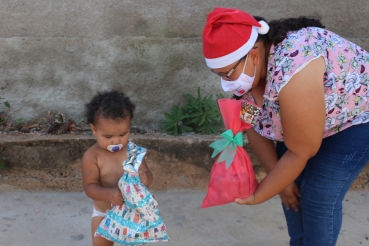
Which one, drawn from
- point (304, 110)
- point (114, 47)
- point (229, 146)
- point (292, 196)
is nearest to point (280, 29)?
point (304, 110)

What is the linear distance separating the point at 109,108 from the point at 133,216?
0.54 m

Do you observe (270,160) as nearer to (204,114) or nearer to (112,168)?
(112,168)

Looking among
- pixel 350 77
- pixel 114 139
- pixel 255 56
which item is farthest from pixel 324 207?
pixel 114 139

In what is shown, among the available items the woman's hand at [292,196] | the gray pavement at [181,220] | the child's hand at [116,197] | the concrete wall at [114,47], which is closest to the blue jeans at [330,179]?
the woman's hand at [292,196]

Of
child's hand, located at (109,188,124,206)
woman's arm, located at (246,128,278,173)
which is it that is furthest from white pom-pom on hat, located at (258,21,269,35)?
child's hand, located at (109,188,124,206)

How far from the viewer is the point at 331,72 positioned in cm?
190

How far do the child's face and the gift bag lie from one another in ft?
1.56

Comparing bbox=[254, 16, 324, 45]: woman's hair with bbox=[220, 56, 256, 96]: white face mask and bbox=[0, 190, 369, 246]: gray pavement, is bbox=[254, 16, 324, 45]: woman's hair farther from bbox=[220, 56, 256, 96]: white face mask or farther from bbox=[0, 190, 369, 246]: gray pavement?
bbox=[0, 190, 369, 246]: gray pavement

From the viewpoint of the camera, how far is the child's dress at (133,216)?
85.7 inches

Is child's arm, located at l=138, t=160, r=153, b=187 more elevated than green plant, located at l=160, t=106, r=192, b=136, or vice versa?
child's arm, located at l=138, t=160, r=153, b=187

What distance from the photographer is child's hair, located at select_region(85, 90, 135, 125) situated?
2.30m

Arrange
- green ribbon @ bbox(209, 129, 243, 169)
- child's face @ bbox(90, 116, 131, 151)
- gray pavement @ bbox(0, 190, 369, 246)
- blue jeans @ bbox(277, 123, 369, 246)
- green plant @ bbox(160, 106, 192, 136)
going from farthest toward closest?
green plant @ bbox(160, 106, 192, 136), gray pavement @ bbox(0, 190, 369, 246), child's face @ bbox(90, 116, 131, 151), green ribbon @ bbox(209, 129, 243, 169), blue jeans @ bbox(277, 123, 369, 246)

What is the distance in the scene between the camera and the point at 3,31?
3.92 m

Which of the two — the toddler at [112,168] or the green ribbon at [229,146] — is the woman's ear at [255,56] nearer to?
the green ribbon at [229,146]
